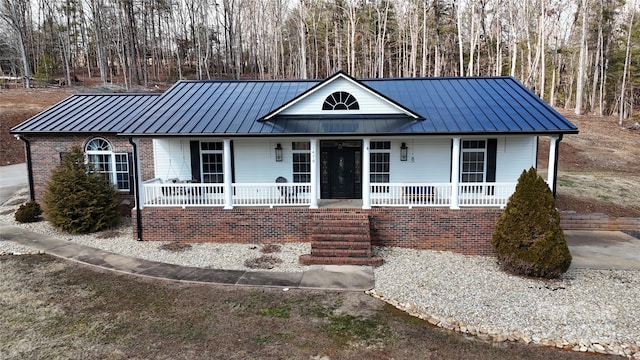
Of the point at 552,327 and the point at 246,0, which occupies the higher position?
the point at 246,0

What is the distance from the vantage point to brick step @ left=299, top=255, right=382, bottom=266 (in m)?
10.2

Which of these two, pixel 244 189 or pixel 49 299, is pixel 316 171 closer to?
pixel 244 189

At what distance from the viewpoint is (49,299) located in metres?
8.15

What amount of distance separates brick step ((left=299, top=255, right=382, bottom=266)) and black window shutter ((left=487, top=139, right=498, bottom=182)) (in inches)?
224

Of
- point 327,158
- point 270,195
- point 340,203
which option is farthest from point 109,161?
point 340,203

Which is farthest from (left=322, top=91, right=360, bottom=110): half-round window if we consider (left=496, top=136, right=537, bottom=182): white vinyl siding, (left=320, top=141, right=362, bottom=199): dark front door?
(left=496, top=136, right=537, bottom=182): white vinyl siding

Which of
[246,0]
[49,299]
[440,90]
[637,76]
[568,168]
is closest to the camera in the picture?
[49,299]

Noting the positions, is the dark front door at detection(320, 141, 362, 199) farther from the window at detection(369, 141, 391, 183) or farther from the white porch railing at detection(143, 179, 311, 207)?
the white porch railing at detection(143, 179, 311, 207)

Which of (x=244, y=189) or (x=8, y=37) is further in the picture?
(x=8, y=37)

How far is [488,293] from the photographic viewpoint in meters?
8.48

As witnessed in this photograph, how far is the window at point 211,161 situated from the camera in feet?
45.8

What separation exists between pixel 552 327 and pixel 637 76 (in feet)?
149

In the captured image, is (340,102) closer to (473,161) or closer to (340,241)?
(340,241)

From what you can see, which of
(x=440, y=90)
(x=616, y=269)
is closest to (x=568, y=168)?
(x=440, y=90)
